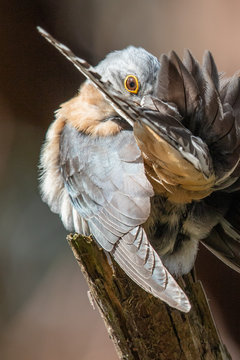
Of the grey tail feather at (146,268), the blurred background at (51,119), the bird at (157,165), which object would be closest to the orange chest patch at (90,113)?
the bird at (157,165)

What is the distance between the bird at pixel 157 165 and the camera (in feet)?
4.46

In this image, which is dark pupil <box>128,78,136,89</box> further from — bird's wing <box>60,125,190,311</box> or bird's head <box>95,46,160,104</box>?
bird's wing <box>60,125,190,311</box>

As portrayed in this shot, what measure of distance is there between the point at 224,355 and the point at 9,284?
3.18 ft

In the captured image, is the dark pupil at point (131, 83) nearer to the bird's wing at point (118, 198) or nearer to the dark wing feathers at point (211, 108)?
the bird's wing at point (118, 198)

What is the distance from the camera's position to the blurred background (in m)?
2.05

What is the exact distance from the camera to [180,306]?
51.3 inches

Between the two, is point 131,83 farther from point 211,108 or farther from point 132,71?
point 211,108

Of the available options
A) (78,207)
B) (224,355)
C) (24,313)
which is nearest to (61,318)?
(24,313)

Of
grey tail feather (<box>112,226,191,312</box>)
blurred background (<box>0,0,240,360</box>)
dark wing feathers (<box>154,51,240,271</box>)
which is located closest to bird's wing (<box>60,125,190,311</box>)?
grey tail feather (<box>112,226,191,312</box>)

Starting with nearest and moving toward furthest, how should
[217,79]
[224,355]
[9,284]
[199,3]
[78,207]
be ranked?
[217,79] < [224,355] < [78,207] < [199,3] < [9,284]

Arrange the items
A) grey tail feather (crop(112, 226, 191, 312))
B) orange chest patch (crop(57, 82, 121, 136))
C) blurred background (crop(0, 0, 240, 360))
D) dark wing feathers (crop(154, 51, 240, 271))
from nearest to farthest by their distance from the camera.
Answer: grey tail feather (crop(112, 226, 191, 312)) → dark wing feathers (crop(154, 51, 240, 271)) → orange chest patch (crop(57, 82, 121, 136)) → blurred background (crop(0, 0, 240, 360))

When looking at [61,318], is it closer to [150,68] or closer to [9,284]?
[9,284]

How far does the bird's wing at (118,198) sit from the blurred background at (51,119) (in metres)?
0.40

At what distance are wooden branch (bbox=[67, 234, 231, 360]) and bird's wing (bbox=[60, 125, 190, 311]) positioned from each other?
2.7 inches
